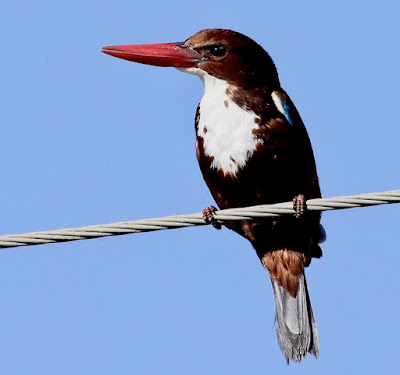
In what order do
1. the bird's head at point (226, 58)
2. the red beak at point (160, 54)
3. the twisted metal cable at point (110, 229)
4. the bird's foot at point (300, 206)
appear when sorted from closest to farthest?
the twisted metal cable at point (110, 229) → the bird's foot at point (300, 206) → the bird's head at point (226, 58) → the red beak at point (160, 54)

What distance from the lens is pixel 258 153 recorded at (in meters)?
5.79

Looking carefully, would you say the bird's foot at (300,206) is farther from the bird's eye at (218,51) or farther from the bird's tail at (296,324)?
the bird's eye at (218,51)

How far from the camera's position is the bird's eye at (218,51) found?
20.3 feet

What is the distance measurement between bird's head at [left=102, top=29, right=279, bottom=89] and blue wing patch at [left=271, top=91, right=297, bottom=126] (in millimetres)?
110

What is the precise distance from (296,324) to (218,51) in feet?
5.60

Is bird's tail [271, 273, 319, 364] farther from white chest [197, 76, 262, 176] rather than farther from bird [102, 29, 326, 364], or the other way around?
white chest [197, 76, 262, 176]

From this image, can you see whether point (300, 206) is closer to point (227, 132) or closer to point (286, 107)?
point (227, 132)

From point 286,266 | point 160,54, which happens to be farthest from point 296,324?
point 160,54

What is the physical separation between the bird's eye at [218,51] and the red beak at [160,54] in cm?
8

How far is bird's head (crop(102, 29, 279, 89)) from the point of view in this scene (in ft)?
20.0

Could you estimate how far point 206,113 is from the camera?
5.97 meters

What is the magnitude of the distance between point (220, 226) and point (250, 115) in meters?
0.67

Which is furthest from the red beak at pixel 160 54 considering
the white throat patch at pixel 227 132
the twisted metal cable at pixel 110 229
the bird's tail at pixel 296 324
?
the twisted metal cable at pixel 110 229

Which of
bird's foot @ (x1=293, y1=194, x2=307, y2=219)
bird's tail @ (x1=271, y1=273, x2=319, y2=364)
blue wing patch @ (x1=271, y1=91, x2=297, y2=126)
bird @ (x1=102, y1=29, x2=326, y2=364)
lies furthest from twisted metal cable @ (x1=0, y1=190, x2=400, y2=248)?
bird's tail @ (x1=271, y1=273, x2=319, y2=364)
